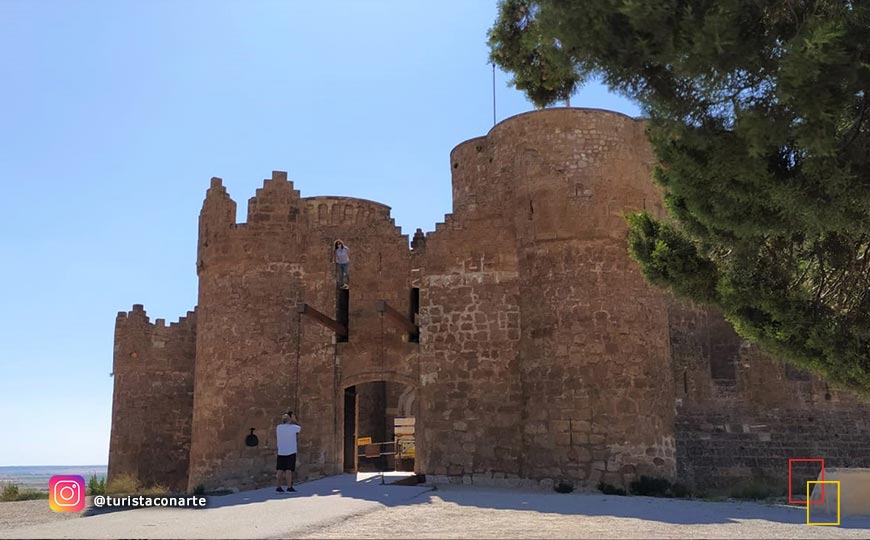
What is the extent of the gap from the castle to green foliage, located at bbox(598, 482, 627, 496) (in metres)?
0.14

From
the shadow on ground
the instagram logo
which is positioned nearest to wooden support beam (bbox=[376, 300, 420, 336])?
the shadow on ground

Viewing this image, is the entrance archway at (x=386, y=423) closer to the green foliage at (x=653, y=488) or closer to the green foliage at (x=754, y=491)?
the green foliage at (x=653, y=488)

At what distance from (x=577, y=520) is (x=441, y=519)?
5.48 feet

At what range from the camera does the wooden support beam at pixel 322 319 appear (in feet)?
54.7

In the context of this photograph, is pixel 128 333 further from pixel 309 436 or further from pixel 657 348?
pixel 657 348

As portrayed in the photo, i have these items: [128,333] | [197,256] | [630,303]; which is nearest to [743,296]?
[630,303]

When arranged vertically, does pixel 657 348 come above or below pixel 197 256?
below

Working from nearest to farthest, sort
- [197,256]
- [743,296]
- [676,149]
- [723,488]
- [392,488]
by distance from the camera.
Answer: [676,149] < [743,296] < [392,488] < [723,488] < [197,256]

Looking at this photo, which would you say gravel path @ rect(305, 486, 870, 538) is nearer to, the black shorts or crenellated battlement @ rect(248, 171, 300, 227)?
the black shorts

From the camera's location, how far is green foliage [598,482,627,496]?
1466cm

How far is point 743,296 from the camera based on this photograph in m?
10.8

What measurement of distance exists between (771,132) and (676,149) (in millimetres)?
1277

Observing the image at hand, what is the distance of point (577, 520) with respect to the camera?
10531 millimetres

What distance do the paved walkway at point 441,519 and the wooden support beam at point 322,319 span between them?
3.91 metres
